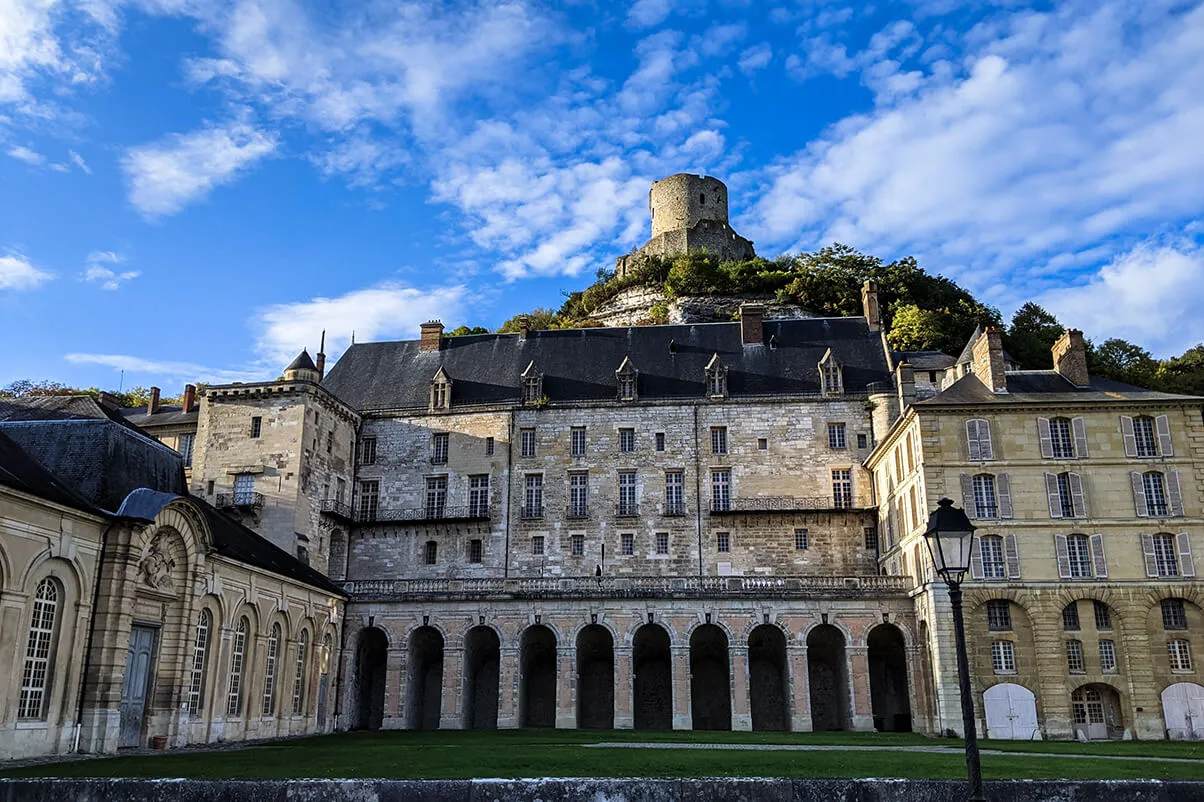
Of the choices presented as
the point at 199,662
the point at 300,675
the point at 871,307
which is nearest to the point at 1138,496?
the point at 871,307

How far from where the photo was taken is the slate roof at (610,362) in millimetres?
41688

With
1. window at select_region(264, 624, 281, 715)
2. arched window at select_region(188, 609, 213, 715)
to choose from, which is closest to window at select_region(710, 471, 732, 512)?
window at select_region(264, 624, 281, 715)

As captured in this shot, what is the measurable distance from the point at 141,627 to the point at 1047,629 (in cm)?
2568

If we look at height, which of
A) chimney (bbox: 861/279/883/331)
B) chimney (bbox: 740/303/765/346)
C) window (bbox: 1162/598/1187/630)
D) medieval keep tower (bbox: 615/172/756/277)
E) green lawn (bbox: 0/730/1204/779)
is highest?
medieval keep tower (bbox: 615/172/756/277)

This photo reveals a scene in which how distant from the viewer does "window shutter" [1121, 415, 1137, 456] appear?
102ft

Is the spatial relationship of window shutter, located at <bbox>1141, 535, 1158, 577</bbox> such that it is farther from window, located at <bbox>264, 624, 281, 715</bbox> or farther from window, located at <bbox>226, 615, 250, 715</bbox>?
window, located at <bbox>226, 615, 250, 715</bbox>

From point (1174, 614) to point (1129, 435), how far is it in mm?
5729

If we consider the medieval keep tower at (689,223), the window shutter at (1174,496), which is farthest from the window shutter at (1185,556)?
the medieval keep tower at (689,223)

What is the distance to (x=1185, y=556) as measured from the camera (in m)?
30.1

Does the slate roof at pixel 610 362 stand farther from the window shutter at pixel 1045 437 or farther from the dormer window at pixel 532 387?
the window shutter at pixel 1045 437

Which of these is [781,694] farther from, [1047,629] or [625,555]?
[1047,629]

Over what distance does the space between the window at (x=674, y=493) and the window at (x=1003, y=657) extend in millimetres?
13331

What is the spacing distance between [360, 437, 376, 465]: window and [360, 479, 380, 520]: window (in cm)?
95

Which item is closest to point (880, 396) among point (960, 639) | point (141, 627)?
point (141, 627)
